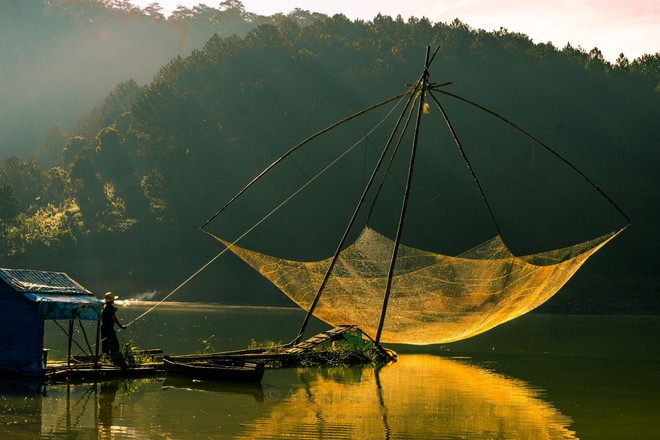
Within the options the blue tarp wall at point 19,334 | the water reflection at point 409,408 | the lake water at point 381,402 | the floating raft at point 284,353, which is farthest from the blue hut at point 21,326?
the water reflection at point 409,408

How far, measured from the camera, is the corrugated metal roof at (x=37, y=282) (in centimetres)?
1621

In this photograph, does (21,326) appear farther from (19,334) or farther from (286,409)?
(286,409)

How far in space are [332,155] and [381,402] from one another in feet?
165

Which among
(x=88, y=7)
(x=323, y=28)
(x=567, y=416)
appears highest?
(x=88, y=7)

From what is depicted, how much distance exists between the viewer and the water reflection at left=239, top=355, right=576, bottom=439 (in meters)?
13.2

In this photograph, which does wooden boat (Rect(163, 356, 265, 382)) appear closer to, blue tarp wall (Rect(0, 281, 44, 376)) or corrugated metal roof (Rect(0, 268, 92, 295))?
corrugated metal roof (Rect(0, 268, 92, 295))

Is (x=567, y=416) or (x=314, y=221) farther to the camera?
(x=314, y=221)

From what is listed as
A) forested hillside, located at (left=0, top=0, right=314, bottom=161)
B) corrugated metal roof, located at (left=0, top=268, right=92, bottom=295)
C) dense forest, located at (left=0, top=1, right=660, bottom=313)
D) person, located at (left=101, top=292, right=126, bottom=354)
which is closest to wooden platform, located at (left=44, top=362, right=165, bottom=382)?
person, located at (left=101, top=292, right=126, bottom=354)

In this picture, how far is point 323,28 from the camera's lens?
84750 millimetres

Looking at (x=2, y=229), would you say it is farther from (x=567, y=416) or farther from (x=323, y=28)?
(x=567, y=416)

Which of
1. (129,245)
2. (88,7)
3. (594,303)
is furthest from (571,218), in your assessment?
(88,7)

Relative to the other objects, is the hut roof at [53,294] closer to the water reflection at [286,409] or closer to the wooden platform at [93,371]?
the wooden platform at [93,371]

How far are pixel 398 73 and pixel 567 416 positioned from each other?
60.4 meters

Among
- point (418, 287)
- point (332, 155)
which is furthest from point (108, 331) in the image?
point (332, 155)
